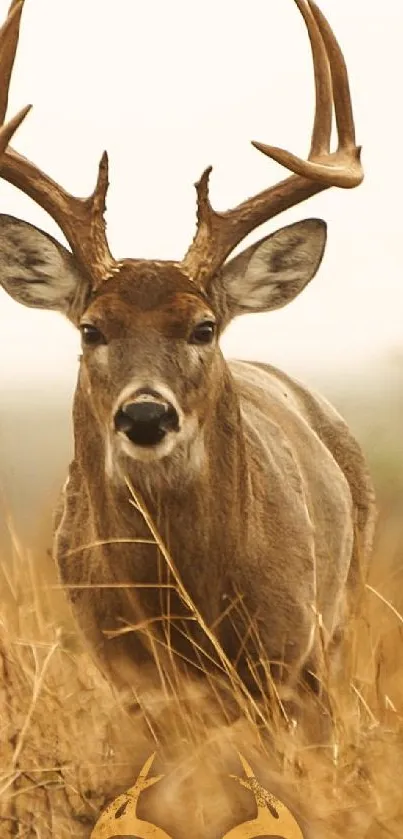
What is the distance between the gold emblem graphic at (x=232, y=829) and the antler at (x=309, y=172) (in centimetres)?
193

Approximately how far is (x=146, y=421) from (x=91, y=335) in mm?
559

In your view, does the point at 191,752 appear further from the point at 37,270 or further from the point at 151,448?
the point at 37,270

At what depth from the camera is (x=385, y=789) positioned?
430 cm

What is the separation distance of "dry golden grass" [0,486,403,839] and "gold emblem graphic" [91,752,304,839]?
30 mm

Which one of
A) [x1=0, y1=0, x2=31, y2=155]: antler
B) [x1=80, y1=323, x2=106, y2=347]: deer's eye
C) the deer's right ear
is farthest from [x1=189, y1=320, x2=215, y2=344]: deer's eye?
[x1=0, y1=0, x2=31, y2=155]: antler

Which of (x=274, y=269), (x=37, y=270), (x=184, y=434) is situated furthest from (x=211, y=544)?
(x=37, y=270)

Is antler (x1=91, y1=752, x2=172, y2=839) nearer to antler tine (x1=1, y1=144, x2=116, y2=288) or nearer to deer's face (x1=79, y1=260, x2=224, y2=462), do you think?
deer's face (x1=79, y1=260, x2=224, y2=462)

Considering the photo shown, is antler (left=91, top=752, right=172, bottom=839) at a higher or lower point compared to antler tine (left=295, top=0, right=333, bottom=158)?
lower

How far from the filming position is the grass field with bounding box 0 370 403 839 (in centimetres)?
417

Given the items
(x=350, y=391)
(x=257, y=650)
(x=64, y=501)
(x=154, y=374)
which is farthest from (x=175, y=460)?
(x=350, y=391)

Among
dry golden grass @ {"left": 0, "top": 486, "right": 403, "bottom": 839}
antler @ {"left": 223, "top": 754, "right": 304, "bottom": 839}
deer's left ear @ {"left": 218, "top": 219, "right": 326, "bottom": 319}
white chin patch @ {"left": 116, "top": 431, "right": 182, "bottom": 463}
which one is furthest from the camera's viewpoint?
deer's left ear @ {"left": 218, "top": 219, "right": 326, "bottom": 319}

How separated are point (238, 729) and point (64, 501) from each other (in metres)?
1.59

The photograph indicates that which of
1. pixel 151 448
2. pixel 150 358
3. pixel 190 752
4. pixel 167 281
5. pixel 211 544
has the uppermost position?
pixel 167 281

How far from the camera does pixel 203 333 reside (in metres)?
5.12
